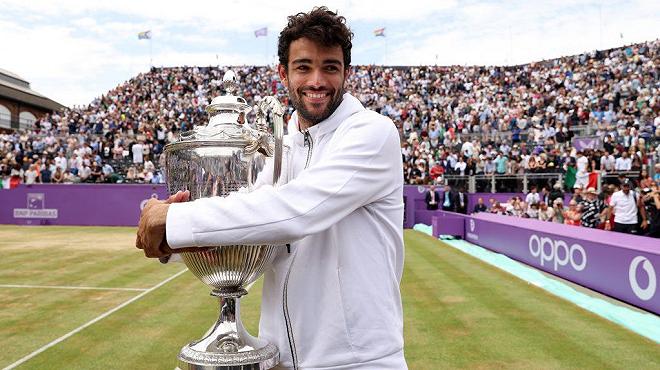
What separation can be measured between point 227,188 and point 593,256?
7.39 m

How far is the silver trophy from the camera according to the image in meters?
1.50

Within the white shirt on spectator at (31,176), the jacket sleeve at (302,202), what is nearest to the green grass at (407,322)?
the jacket sleeve at (302,202)

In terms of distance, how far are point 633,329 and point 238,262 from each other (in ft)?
18.2

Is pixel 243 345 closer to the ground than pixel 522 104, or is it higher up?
closer to the ground

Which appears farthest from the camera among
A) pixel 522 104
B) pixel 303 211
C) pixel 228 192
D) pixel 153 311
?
pixel 522 104

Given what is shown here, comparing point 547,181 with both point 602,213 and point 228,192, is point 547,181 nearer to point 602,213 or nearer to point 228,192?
point 602,213

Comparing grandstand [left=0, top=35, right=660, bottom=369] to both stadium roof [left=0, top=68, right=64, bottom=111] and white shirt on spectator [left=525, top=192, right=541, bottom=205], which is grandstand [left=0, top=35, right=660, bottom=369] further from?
stadium roof [left=0, top=68, right=64, bottom=111]

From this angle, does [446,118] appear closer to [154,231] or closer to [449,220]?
[449,220]

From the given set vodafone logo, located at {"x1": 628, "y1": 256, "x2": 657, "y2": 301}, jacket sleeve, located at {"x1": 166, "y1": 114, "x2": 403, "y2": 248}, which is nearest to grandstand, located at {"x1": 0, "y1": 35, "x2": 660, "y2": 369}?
vodafone logo, located at {"x1": 628, "y1": 256, "x2": 657, "y2": 301}

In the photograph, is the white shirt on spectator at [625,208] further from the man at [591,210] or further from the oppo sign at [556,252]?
the oppo sign at [556,252]

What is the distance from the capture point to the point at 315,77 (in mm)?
1551

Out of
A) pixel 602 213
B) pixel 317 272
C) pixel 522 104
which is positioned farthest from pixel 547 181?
pixel 317 272

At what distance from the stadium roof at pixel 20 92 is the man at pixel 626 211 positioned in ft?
144

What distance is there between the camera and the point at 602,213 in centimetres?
1147
